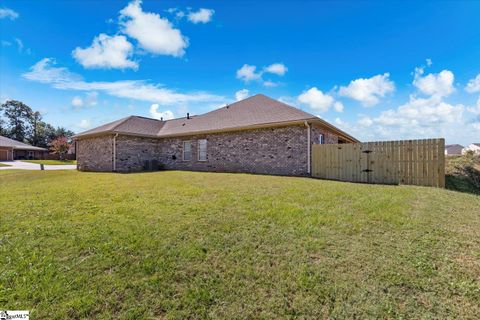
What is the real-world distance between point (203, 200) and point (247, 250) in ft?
9.33

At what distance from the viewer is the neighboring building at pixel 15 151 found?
39428mm

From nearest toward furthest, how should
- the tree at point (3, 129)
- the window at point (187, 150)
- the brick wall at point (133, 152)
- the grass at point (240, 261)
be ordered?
the grass at point (240, 261)
the brick wall at point (133, 152)
the window at point (187, 150)
the tree at point (3, 129)

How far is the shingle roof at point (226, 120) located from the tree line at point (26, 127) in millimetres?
47987

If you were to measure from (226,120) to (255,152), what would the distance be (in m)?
3.60

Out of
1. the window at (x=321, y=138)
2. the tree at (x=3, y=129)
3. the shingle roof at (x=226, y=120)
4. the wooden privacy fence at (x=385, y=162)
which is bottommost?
the wooden privacy fence at (x=385, y=162)

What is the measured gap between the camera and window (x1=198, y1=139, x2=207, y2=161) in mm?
16172

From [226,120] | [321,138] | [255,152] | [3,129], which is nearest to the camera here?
[321,138]

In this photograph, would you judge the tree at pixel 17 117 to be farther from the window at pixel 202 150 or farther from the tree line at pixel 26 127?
the window at pixel 202 150

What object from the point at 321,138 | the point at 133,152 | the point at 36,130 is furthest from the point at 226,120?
the point at 36,130

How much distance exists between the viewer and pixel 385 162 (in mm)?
9742

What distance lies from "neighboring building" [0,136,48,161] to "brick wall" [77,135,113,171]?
32.6m

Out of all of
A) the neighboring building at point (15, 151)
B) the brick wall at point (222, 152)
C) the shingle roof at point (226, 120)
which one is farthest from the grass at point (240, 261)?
the neighboring building at point (15, 151)

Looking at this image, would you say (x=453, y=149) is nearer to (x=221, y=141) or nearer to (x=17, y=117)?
(x=221, y=141)

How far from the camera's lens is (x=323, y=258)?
330 centimetres
